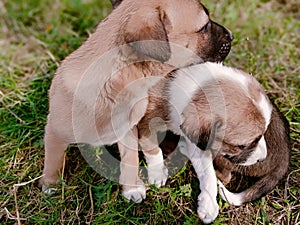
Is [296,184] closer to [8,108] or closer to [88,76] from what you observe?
[88,76]

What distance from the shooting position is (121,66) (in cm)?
354

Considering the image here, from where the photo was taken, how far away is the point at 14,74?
18.2 feet

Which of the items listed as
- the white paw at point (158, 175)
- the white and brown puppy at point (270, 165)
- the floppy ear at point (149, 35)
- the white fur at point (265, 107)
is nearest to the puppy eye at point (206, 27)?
the floppy ear at point (149, 35)

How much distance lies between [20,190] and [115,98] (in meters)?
1.46

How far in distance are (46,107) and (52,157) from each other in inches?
39.9

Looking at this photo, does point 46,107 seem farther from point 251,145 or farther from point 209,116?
point 251,145

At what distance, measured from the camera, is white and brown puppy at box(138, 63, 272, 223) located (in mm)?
3574

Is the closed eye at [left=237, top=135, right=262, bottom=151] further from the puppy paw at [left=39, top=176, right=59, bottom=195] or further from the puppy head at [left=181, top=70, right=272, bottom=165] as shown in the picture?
the puppy paw at [left=39, top=176, right=59, bottom=195]

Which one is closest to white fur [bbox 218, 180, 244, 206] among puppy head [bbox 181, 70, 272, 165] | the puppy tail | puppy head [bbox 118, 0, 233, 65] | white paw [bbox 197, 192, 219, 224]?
the puppy tail

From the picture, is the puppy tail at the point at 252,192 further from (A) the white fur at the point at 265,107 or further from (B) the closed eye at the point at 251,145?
(A) the white fur at the point at 265,107

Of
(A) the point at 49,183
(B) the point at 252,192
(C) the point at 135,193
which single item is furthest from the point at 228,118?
(A) the point at 49,183

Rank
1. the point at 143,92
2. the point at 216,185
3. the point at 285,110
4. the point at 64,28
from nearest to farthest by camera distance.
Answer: the point at 143,92 < the point at 216,185 < the point at 285,110 < the point at 64,28

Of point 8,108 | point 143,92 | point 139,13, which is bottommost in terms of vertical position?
point 8,108

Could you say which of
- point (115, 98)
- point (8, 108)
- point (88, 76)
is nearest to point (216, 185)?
point (115, 98)
